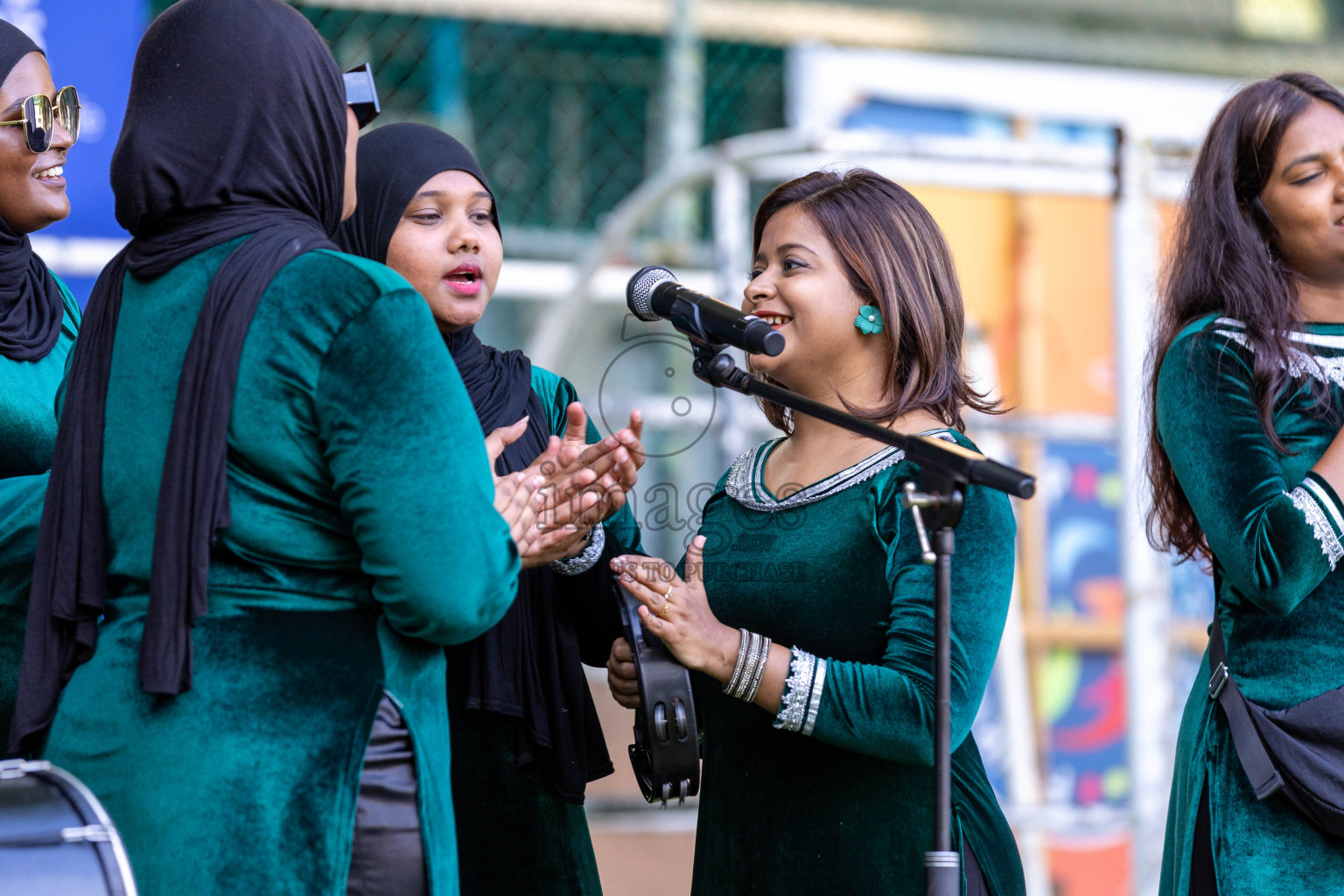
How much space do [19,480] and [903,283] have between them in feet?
4.90

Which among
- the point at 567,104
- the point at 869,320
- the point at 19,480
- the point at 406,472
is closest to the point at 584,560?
the point at 869,320

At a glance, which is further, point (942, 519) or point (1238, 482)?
point (1238, 482)

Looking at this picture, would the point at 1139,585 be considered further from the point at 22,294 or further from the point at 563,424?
the point at 22,294

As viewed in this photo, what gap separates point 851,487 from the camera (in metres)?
2.18


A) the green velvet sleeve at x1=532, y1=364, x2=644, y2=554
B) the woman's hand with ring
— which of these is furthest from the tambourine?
the green velvet sleeve at x1=532, y1=364, x2=644, y2=554

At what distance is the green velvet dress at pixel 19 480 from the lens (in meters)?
2.26

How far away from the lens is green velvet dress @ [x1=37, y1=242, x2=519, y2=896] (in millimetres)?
1621

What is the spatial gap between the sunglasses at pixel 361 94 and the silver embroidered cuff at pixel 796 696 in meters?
1.01

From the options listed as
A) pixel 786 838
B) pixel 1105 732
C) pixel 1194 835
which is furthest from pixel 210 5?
pixel 1105 732

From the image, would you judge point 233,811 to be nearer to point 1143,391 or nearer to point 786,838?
point 786,838

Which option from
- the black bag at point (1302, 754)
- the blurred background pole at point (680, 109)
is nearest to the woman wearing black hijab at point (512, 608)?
the black bag at point (1302, 754)

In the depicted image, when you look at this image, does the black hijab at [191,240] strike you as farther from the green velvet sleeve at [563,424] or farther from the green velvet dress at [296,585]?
the green velvet sleeve at [563,424]

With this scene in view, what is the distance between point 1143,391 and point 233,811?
1760mm

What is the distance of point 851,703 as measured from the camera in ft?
6.55
